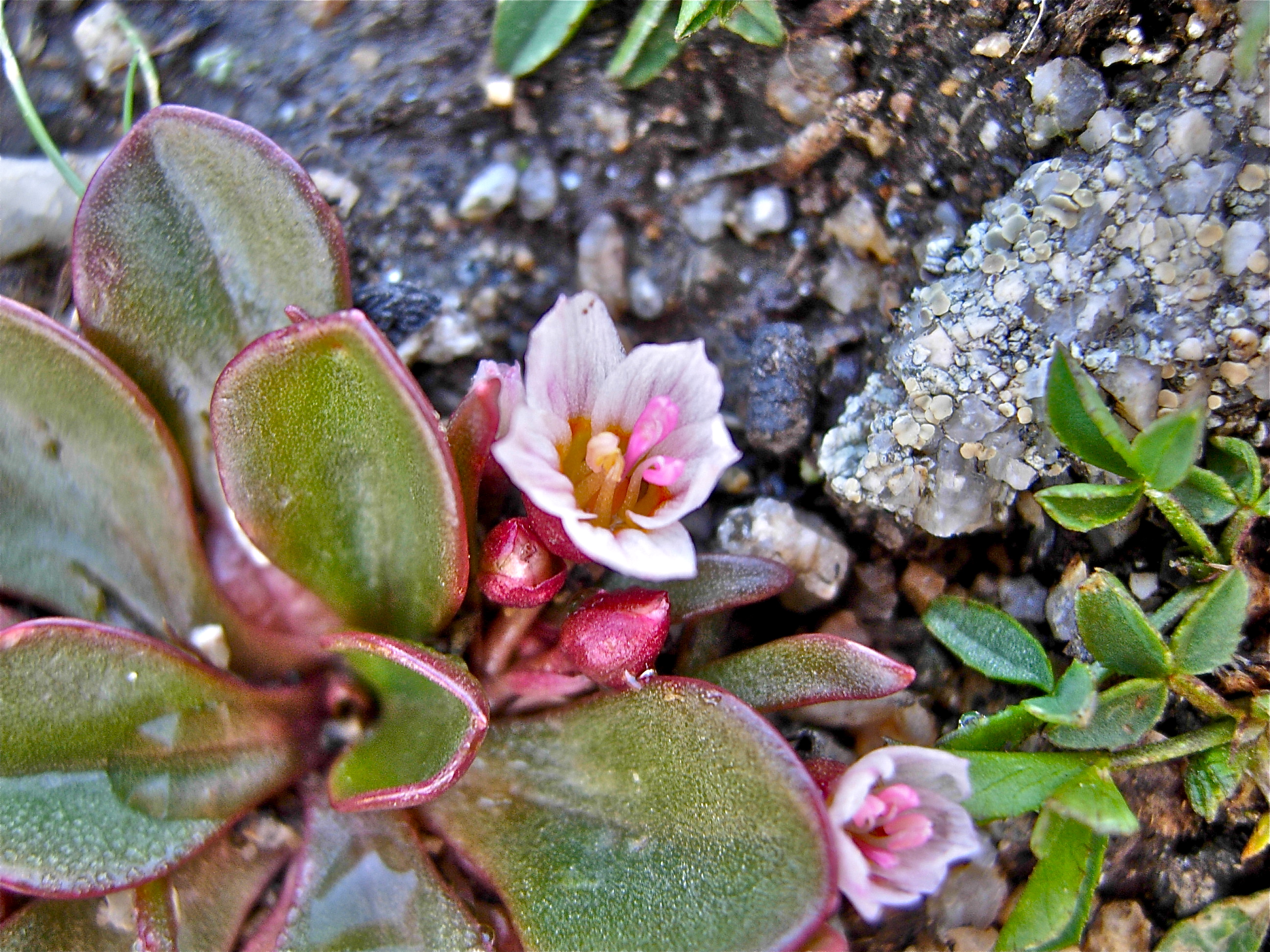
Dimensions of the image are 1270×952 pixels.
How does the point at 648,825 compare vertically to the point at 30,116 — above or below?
below

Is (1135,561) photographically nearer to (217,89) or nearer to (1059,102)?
(1059,102)

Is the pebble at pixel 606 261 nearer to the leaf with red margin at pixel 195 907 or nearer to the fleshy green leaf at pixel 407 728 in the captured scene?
the fleshy green leaf at pixel 407 728

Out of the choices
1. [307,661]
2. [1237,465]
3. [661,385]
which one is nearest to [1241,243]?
[1237,465]

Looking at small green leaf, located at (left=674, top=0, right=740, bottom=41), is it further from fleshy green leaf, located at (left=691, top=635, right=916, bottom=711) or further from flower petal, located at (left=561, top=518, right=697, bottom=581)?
fleshy green leaf, located at (left=691, top=635, right=916, bottom=711)

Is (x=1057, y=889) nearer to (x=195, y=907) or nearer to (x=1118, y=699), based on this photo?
(x=1118, y=699)

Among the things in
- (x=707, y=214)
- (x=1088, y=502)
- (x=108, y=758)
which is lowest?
(x=108, y=758)

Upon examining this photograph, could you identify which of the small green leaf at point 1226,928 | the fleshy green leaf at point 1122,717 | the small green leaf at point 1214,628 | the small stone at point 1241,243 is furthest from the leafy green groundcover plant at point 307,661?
the small stone at point 1241,243

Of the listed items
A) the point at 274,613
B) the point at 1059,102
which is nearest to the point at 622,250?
the point at 1059,102
